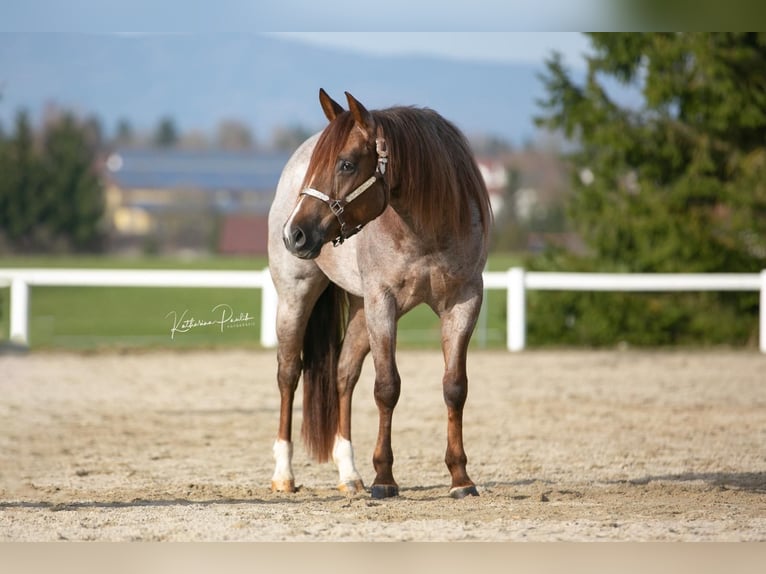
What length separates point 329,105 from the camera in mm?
5141

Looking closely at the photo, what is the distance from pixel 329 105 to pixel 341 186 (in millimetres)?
432

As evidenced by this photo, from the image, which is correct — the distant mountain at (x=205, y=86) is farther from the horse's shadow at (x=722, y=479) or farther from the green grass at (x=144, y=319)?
the horse's shadow at (x=722, y=479)

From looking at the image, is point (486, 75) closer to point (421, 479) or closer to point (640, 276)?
point (640, 276)

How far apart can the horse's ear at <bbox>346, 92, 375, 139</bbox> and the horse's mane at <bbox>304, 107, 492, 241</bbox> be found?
40 millimetres

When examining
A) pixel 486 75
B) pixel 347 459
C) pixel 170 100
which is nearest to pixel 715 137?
pixel 347 459

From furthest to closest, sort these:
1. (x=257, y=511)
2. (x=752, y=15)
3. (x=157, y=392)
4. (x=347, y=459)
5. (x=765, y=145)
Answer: (x=765, y=145) → (x=157, y=392) → (x=347, y=459) → (x=752, y=15) → (x=257, y=511)

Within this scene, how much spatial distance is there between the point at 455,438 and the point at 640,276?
9.15 meters

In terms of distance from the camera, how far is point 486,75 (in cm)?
10106

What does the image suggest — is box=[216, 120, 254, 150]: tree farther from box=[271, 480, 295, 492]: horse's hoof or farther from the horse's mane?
the horse's mane

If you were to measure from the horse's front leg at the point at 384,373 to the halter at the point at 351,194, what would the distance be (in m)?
0.41

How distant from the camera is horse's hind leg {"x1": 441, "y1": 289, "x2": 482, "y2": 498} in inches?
208

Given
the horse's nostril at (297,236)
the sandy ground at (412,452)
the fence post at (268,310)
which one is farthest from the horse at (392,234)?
the fence post at (268,310)

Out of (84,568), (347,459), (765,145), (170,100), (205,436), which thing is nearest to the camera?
(84,568)
